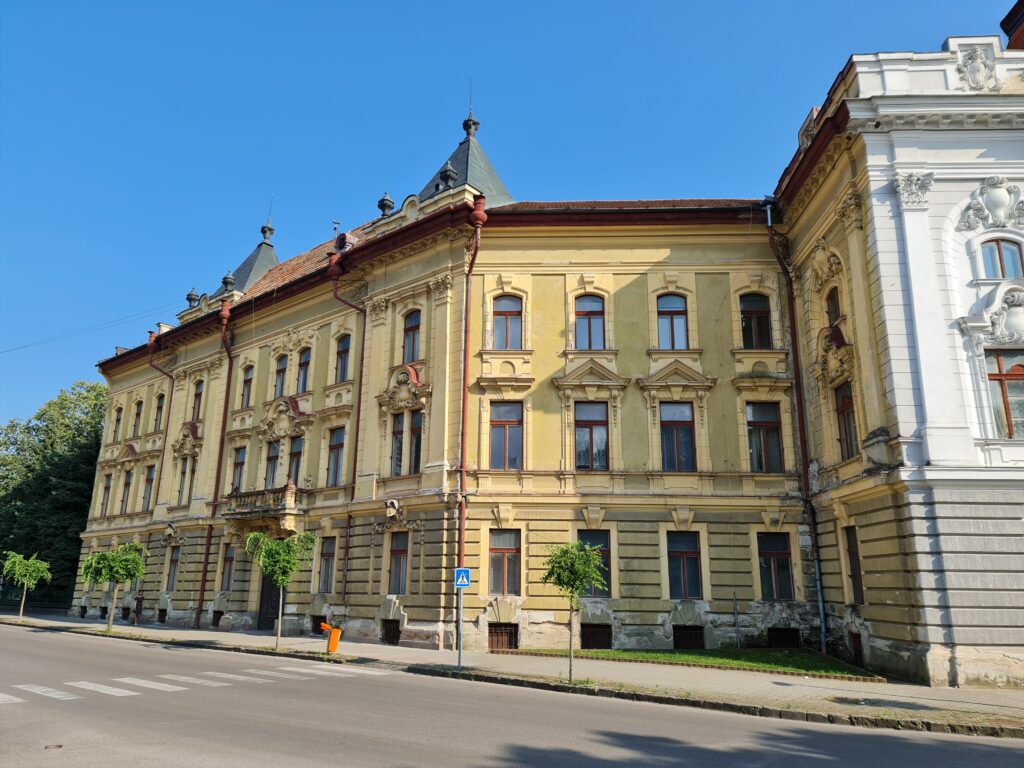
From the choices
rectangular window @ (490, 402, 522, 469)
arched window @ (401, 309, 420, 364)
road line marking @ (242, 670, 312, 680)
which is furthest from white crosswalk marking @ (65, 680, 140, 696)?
arched window @ (401, 309, 420, 364)

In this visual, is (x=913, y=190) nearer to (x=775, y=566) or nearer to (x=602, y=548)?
(x=775, y=566)

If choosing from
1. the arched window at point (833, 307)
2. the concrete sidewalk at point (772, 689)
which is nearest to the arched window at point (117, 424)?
the concrete sidewalk at point (772, 689)

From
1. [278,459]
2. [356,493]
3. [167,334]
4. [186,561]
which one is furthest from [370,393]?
[167,334]

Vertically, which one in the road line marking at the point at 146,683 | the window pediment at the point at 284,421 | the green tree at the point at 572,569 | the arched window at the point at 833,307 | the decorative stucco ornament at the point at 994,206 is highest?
the decorative stucco ornament at the point at 994,206

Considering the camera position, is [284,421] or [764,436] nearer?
[764,436]

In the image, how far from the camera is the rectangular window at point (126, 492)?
3692cm

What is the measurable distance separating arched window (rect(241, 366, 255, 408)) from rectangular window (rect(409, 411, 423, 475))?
10432 mm

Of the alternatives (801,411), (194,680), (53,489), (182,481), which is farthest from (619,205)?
(53,489)

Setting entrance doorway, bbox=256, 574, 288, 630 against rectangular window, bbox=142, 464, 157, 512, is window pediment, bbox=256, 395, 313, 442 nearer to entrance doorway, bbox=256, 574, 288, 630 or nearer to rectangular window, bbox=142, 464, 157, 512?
entrance doorway, bbox=256, 574, 288, 630

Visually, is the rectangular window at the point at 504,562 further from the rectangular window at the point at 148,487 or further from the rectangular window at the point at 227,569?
the rectangular window at the point at 148,487

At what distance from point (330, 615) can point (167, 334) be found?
18765mm

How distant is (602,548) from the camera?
21.4 meters

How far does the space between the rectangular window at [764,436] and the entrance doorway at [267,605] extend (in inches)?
717

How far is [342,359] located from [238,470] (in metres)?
7.66
